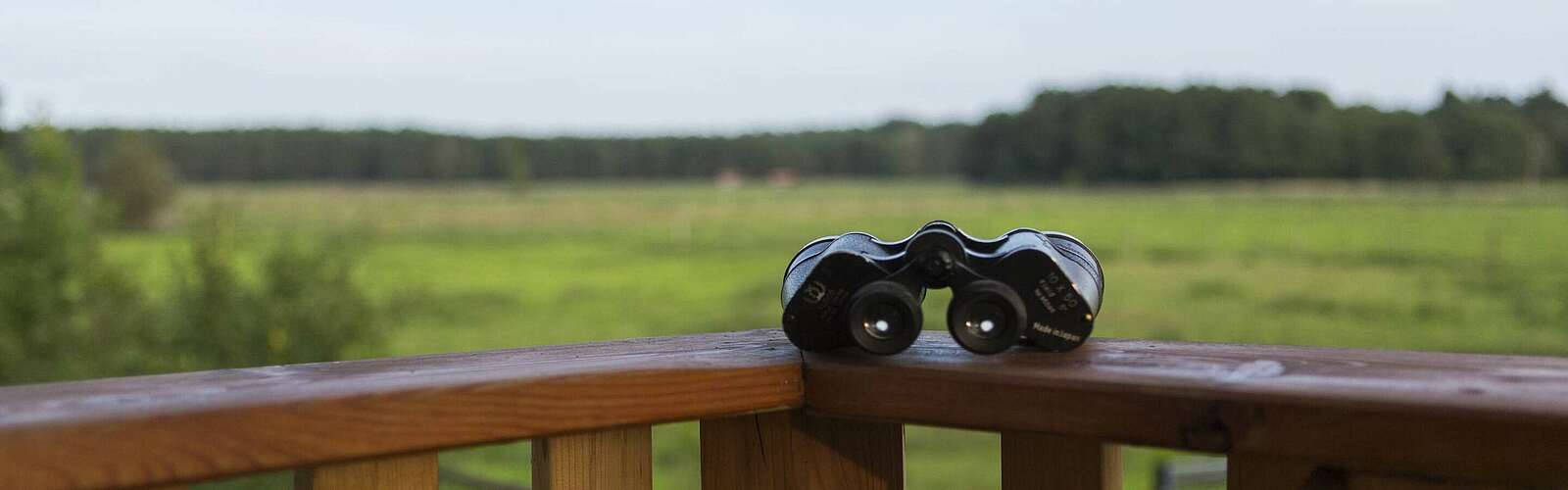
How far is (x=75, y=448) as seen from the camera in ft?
2.13

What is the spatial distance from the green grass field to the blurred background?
0.18 metres

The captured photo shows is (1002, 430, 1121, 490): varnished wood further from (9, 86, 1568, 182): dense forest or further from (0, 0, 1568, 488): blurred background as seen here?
(9, 86, 1568, 182): dense forest

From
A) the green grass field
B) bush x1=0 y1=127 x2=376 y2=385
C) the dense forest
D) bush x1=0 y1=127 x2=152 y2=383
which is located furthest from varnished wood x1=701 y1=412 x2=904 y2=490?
the green grass field

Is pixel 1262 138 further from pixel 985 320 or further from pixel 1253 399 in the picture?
pixel 1253 399

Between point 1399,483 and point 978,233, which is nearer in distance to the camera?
point 1399,483

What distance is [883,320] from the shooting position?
94 cm

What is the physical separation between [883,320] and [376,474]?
0.37m

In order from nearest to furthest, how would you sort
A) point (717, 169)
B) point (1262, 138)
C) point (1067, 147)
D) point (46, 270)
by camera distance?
point (1262, 138) < point (46, 270) < point (1067, 147) < point (717, 169)

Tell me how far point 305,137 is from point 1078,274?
78.2ft

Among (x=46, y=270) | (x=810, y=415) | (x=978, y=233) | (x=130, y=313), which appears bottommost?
(x=978, y=233)

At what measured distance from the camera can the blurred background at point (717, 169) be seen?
9.83 meters

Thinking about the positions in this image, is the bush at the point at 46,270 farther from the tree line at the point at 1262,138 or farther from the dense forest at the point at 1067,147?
the tree line at the point at 1262,138

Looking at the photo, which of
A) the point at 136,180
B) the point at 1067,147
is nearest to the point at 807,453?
the point at 1067,147

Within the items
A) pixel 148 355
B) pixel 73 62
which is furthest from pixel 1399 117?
pixel 73 62
